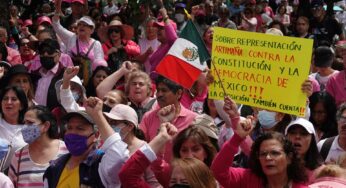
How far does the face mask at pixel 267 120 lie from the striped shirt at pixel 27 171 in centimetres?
184

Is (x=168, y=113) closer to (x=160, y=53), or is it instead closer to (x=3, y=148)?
(x=3, y=148)

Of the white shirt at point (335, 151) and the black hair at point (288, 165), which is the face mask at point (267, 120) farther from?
the black hair at point (288, 165)

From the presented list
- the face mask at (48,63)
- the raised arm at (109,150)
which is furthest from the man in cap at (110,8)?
the raised arm at (109,150)

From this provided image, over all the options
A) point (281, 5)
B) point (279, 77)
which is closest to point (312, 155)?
point (279, 77)

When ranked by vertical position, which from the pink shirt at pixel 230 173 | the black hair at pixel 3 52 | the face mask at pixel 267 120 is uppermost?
the pink shirt at pixel 230 173

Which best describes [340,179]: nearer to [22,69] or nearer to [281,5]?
[22,69]

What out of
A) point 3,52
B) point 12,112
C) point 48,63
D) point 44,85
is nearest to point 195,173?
point 12,112

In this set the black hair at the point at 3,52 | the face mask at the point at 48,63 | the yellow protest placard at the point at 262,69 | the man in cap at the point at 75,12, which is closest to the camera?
the yellow protest placard at the point at 262,69

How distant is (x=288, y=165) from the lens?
598 cm

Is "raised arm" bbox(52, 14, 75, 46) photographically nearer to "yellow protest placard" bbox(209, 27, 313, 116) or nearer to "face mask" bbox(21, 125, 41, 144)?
"yellow protest placard" bbox(209, 27, 313, 116)

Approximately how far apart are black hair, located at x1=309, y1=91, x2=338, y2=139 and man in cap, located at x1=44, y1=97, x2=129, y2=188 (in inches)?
100.0

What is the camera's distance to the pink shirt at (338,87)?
972cm

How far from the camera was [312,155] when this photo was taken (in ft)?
22.1

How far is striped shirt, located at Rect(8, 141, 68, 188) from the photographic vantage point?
6.80 metres
